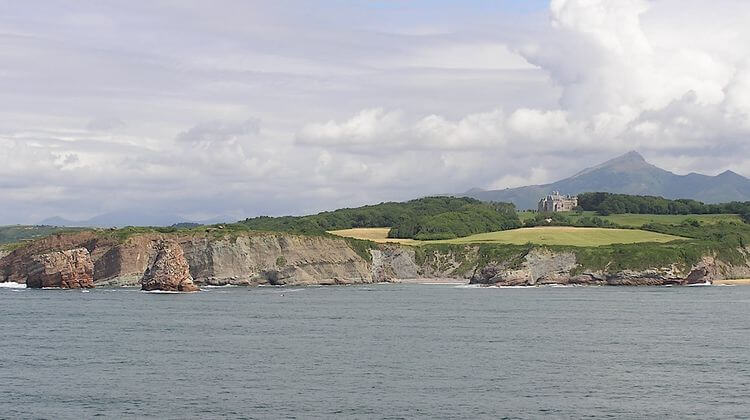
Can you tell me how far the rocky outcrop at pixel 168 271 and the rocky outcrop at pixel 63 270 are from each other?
33.7 feet

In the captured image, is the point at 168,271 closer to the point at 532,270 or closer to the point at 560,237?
the point at 532,270

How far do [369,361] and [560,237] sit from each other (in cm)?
12313

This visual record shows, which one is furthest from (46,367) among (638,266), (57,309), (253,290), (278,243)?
(638,266)

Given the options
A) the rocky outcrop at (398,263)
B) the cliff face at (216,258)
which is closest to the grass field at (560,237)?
the rocky outcrop at (398,263)

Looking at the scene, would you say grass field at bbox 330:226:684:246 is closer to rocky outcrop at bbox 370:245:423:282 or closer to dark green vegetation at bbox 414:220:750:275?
dark green vegetation at bbox 414:220:750:275

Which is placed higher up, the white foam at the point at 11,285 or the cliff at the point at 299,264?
the cliff at the point at 299,264

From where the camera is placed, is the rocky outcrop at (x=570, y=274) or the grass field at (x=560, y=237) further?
the grass field at (x=560, y=237)

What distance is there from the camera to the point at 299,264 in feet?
476

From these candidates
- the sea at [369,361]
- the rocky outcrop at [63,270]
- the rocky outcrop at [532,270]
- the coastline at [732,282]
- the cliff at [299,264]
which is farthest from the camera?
the coastline at [732,282]

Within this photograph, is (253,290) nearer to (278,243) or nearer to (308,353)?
(278,243)

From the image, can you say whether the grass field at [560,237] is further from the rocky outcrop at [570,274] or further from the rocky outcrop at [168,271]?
the rocky outcrop at [168,271]

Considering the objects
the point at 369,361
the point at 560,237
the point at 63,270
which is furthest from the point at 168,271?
the point at 560,237

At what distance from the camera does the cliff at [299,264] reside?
12225 centimetres

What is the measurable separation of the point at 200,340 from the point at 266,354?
28.1 feet
